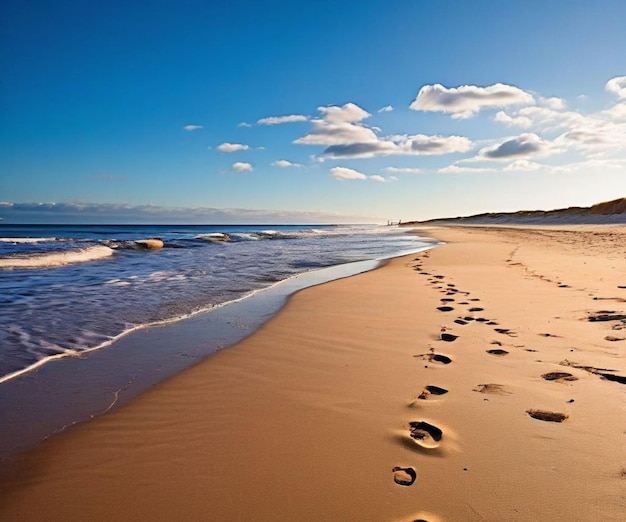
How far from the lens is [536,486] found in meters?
Result: 1.96

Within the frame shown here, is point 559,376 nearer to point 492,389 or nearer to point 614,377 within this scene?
point 614,377

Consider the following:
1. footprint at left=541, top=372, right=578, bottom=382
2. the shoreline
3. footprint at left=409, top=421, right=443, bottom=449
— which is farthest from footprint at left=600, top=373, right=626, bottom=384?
the shoreline

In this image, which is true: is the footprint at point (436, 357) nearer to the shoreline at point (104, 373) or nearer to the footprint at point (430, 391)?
the footprint at point (430, 391)

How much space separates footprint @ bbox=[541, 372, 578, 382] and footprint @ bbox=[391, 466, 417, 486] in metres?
1.77

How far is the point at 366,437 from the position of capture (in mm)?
2480

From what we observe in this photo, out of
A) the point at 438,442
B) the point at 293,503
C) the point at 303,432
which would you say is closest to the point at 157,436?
the point at 303,432

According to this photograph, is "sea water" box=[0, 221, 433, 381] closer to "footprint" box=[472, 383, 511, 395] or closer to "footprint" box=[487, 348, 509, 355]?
"footprint" box=[472, 383, 511, 395]

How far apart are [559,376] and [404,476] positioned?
6.38 feet

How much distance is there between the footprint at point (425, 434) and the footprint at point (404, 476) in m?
0.27

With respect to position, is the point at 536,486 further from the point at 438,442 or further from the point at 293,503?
the point at 293,503

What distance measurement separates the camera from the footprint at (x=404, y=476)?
6.69ft

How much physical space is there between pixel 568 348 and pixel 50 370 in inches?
198

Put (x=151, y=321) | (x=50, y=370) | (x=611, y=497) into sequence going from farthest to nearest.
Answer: (x=151, y=321), (x=50, y=370), (x=611, y=497)

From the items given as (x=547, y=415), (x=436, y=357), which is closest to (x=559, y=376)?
(x=547, y=415)
